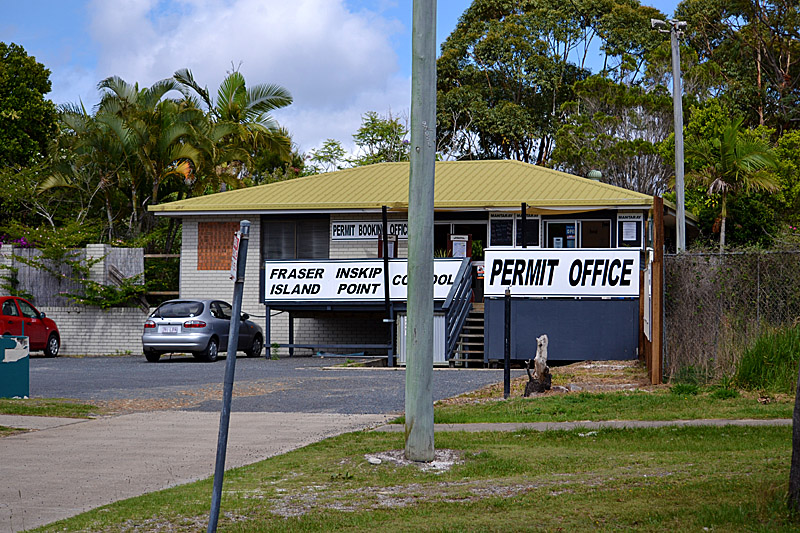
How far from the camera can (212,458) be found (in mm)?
9789

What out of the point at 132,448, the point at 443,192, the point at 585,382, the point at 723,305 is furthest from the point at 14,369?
the point at 443,192

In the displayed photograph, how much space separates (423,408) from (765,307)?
6.40 metres

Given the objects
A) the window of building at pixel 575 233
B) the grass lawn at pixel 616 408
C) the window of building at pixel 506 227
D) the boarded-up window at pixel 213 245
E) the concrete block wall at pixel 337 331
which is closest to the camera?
the grass lawn at pixel 616 408

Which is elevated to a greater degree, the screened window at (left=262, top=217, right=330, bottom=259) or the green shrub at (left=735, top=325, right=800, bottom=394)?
the screened window at (left=262, top=217, right=330, bottom=259)

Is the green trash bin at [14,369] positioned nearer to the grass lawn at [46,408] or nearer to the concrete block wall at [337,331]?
the grass lawn at [46,408]

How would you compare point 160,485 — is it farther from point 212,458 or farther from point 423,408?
point 423,408

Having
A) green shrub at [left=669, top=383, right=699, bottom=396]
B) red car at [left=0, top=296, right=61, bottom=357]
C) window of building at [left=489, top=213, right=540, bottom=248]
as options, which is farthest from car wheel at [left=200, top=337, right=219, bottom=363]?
green shrub at [left=669, top=383, right=699, bottom=396]

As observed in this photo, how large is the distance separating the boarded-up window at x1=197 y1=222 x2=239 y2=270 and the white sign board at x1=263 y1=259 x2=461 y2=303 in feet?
13.5

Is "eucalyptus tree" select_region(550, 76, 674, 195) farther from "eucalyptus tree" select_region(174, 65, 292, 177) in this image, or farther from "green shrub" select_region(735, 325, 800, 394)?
"green shrub" select_region(735, 325, 800, 394)

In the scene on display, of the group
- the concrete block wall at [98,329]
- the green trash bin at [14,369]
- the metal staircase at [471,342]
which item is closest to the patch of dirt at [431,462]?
the green trash bin at [14,369]

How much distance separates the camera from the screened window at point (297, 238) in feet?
94.7

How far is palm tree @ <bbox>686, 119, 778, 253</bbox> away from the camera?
31.7m

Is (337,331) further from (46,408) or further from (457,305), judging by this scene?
(46,408)

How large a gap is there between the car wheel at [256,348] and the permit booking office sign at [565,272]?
8321 millimetres
